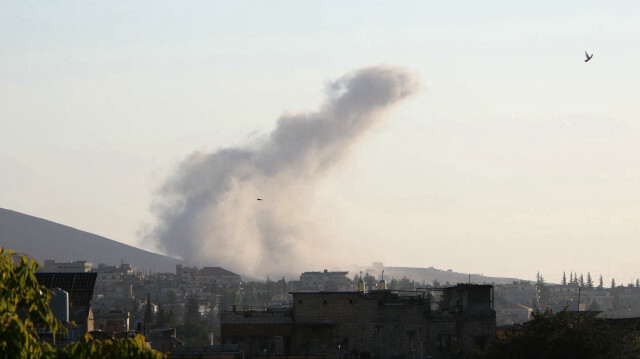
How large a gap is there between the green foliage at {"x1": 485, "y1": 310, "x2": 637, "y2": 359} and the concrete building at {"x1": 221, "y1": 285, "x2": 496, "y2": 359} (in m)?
9.28

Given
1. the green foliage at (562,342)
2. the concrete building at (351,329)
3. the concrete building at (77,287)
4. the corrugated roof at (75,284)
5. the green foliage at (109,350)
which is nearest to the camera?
the green foliage at (109,350)

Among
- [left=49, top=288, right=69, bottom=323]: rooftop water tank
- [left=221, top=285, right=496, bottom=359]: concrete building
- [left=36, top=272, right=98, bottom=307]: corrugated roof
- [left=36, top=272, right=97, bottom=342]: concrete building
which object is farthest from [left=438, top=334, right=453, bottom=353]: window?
[left=49, top=288, right=69, bottom=323]: rooftop water tank

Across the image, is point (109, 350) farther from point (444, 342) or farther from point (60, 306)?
point (444, 342)

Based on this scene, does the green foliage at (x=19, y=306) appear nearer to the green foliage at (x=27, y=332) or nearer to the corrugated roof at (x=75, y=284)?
the green foliage at (x=27, y=332)

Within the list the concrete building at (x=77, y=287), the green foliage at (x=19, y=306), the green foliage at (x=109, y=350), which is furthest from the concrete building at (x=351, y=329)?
the green foliage at (x=109, y=350)

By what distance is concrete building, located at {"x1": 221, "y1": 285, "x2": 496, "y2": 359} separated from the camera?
86.9 meters

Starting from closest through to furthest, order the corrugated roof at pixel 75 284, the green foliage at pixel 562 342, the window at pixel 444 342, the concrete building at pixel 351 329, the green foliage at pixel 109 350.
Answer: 1. the green foliage at pixel 109 350
2. the green foliage at pixel 562 342
3. the concrete building at pixel 351 329
4. the corrugated roof at pixel 75 284
5. the window at pixel 444 342

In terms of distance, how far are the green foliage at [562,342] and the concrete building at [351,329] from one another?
928cm

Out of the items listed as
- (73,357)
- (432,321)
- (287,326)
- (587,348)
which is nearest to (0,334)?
(73,357)

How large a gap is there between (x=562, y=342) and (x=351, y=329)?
17631mm

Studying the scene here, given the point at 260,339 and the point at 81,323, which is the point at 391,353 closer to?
the point at 260,339

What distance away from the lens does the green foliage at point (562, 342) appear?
72.6 metres

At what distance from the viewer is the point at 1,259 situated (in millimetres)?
29062

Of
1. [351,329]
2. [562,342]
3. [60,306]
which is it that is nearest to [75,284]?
[351,329]
